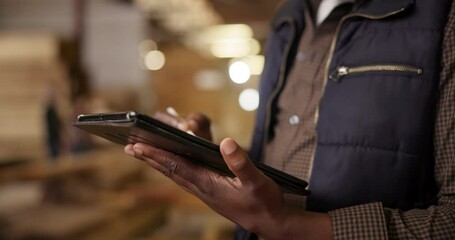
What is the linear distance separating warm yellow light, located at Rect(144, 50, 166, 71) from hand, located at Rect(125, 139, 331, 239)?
9.07m

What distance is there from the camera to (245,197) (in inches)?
34.9

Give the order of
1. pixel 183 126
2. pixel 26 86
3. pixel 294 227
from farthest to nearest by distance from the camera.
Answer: pixel 26 86, pixel 183 126, pixel 294 227

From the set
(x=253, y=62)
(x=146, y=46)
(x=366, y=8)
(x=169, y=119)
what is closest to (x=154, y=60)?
(x=146, y=46)

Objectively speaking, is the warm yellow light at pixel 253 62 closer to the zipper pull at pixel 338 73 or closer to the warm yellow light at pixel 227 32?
the warm yellow light at pixel 227 32

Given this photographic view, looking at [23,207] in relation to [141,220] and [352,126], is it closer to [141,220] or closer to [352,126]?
[141,220]

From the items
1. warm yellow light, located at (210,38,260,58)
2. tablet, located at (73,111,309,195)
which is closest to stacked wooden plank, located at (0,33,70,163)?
warm yellow light, located at (210,38,260,58)

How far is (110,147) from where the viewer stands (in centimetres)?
734

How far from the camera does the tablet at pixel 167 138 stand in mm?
816

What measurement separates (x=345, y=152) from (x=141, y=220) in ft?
10.2

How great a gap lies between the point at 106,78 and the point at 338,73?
9390mm

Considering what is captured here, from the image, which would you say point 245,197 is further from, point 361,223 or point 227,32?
point 227,32

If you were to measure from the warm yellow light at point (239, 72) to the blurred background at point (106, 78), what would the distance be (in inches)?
0.8

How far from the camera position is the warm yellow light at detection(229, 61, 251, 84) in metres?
10.1

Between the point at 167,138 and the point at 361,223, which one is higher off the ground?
the point at 167,138
